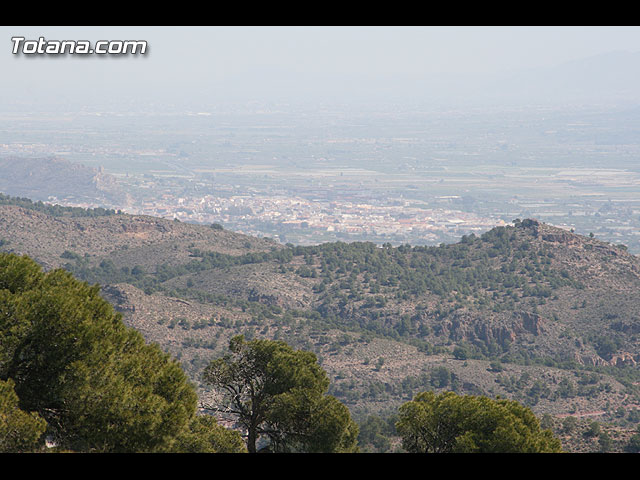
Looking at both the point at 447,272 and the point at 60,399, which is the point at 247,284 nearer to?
the point at 447,272

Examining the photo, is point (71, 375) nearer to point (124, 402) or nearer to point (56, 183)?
point (124, 402)

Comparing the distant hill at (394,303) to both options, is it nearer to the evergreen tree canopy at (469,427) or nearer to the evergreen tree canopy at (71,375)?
the evergreen tree canopy at (469,427)

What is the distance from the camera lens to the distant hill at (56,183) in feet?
564

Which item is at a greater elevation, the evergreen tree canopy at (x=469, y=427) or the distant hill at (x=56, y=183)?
the evergreen tree canopy at (x=469, y=427)

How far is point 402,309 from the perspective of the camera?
64000 mm

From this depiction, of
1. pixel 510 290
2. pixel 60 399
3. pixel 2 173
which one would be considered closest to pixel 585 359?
pixel 510 290

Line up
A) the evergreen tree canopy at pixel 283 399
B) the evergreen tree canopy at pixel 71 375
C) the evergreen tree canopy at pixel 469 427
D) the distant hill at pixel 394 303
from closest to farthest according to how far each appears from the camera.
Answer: the evergreen tree canopy at pixel 71 375 → the evergreen tree canopy at pixel 469 427 → the evergreen tree canopy at pixel 283 399 → the distant hill at pixel 394 303

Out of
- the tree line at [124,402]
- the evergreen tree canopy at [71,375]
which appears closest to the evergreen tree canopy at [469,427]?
the tree line at [124,402]

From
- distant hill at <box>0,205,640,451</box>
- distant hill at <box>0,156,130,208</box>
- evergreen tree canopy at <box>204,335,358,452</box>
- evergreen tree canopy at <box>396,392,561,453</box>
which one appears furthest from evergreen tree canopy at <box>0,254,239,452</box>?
distant hill at <box>0,156,130,208</box>

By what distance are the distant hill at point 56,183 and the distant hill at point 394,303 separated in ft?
321

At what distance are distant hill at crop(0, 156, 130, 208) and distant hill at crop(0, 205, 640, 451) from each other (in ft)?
321
